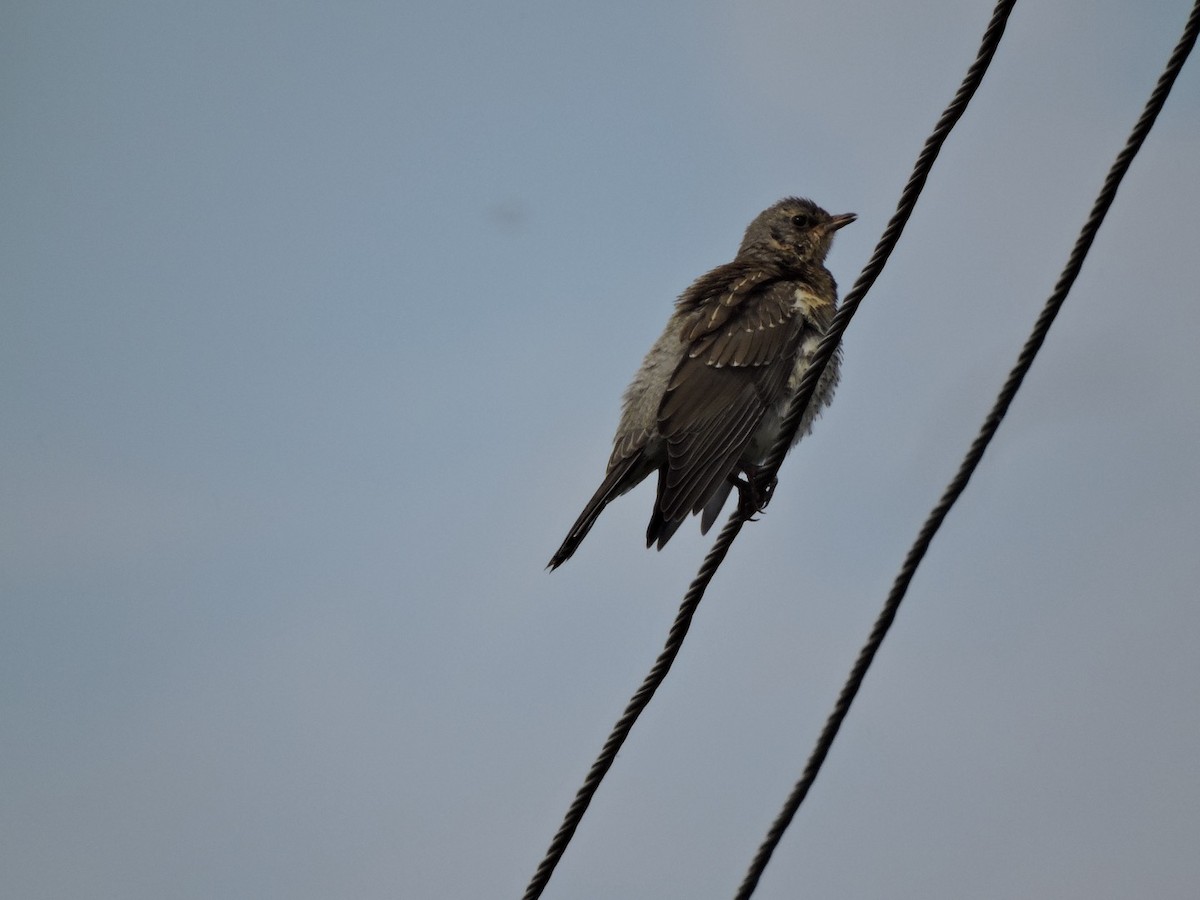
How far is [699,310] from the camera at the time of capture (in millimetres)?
7699

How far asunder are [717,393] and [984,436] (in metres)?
3.45

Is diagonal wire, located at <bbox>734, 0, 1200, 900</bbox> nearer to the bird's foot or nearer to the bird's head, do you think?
the bird's foot

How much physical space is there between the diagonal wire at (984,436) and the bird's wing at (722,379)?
2834 millimetres

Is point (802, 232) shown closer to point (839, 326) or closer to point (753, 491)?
point (753, 491)

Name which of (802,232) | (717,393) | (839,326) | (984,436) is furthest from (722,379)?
(984,436)

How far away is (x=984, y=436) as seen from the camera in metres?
3.54

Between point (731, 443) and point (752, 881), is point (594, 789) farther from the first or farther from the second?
point (731, 443)

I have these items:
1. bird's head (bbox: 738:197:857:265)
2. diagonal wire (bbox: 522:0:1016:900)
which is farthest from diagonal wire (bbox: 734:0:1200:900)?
bird's head (bbox: 738:197:857:265)

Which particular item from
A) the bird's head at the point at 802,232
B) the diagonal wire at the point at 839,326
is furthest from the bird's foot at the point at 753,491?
the diagonal wire at the point at 839,326

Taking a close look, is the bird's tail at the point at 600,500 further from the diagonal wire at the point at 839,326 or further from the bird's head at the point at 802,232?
the bird's head at the point at 802,232

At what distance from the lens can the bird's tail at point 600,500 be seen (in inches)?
236

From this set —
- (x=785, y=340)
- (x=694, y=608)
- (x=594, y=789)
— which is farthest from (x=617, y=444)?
(x=594, y=789)

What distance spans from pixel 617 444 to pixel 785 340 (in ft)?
3.83

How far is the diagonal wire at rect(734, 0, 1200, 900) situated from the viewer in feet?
11.2
